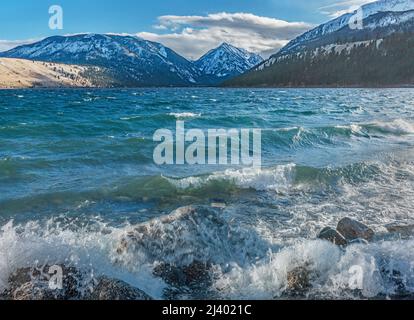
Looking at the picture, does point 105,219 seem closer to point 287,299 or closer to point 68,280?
point 68,280

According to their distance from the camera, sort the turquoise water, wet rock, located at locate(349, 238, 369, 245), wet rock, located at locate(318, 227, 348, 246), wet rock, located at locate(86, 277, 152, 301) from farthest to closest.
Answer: wet rock, located at locate(349, 238, 369, 245)
wet rock, located at locate(318, 227, 348, 246)
the turquoise water
wet rock, located at locate(86, 277, 152, 301)

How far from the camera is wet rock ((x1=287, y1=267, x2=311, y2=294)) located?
8.48m

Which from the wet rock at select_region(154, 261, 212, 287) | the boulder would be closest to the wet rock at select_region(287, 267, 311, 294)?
the wet rock at select_region(154, 261, 212, 287)

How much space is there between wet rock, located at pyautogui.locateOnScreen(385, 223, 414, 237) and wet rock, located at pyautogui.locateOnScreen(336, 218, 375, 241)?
100 cm

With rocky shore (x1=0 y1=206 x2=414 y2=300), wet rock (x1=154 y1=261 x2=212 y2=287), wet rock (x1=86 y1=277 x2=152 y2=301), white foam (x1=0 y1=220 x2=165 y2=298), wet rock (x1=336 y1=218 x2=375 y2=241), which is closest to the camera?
wet rock (x1=86 y1=277 x2=152 y2=301)

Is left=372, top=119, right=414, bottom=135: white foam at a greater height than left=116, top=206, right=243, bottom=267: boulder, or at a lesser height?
greater

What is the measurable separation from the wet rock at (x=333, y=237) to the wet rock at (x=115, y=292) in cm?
474

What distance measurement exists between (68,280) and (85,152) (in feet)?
57.6

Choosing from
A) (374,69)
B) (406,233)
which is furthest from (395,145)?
(374,69)

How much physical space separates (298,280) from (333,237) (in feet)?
7.46

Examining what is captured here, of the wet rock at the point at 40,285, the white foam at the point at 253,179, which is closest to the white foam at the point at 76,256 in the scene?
the wet rock at the point at 40,285

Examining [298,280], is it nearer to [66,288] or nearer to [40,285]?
[66,288]

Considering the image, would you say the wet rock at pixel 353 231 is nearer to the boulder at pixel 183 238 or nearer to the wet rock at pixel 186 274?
the boulder at pixel 183 238

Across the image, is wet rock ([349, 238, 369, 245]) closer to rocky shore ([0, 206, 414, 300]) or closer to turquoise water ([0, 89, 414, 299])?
rocky shore ([0, 206, 414, 300])
